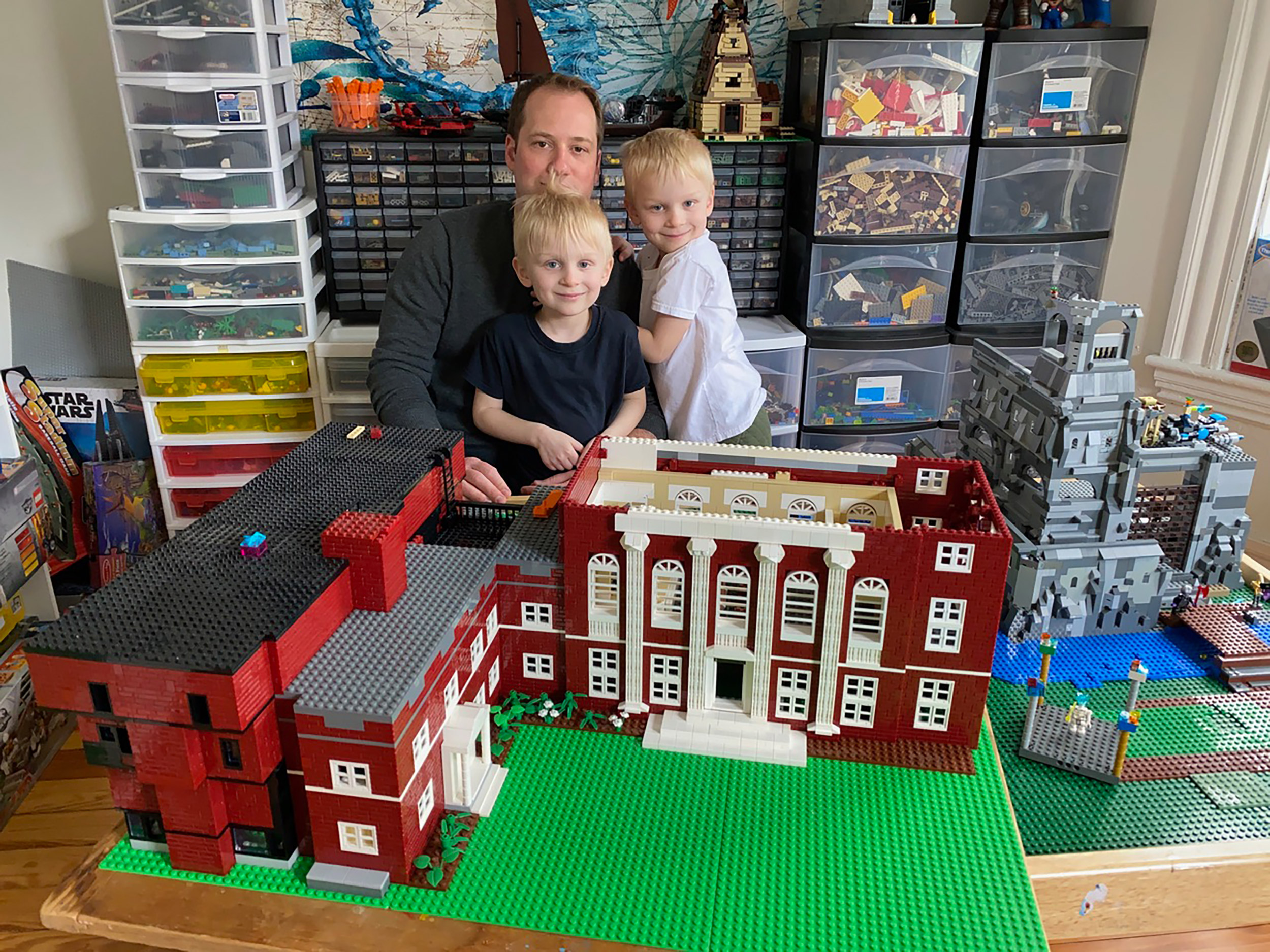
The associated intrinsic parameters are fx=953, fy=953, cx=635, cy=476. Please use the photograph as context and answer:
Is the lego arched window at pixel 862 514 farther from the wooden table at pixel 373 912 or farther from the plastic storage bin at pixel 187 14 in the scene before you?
the plastic storage bin at pixel 187 14

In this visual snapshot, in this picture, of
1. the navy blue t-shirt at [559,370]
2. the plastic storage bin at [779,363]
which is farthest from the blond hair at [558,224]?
the plastic storage bin at [779,363]

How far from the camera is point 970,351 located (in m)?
2.66

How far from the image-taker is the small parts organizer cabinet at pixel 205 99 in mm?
2205

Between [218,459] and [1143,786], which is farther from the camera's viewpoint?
[218,459]

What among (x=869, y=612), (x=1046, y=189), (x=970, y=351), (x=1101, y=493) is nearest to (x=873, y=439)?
(x=970, y=351)

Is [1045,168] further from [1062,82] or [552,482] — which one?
[552,482]

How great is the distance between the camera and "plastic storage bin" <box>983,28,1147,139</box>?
2.39 m

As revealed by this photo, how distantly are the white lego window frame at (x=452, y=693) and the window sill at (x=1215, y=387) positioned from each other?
93.8 inches

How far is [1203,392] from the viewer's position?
104 inches

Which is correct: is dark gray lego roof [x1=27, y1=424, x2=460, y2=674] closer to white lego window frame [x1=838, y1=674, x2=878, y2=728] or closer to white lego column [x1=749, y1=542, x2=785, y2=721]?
white lego column [x1=749, y1=542, x2=785, y2=721]

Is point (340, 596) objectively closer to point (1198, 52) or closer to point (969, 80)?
point (969, 80)

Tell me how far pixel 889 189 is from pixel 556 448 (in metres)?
1.36

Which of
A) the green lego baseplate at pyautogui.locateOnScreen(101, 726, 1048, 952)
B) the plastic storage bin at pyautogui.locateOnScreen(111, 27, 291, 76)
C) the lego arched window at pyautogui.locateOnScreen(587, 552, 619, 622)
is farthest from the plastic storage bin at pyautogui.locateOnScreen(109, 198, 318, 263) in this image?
the green lego baseplate at pyautogui.locateOnScreen(101, 726, 1048, 952)

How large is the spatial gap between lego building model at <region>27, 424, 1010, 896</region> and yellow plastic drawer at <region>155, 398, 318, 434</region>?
4.36 feet
